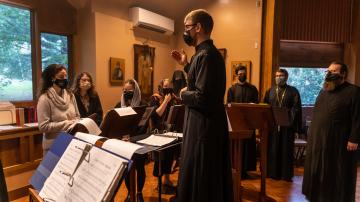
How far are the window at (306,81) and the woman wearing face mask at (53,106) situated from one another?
Answer: 13.5ft

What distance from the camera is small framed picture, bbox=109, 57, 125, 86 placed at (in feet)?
14.3

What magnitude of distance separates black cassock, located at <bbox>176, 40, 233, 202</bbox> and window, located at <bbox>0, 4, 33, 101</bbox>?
2693 millimetres

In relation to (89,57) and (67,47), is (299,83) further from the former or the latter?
(67,47)

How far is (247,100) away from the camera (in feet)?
13.6

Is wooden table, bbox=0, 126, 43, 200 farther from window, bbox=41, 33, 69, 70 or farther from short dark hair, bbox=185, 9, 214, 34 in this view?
short dark hair, bbox=185, 9, 214, 34

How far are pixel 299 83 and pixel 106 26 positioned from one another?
3.65m

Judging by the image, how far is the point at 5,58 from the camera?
3.42 m

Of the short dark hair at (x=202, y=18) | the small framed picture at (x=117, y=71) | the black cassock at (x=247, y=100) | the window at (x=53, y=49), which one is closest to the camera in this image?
the short dark hair at (x=202, y=18)

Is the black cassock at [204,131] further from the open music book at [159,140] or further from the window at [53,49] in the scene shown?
the window at [53,49]

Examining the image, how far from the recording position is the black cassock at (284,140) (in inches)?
155

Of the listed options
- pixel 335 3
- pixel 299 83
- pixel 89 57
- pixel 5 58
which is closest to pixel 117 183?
pixel 5 58

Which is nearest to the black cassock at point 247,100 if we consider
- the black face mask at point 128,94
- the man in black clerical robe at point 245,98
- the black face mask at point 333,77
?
the man in black clerical robe at point 245,98

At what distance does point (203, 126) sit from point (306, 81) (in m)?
4.21

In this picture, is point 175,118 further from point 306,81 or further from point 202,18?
point 306,81
